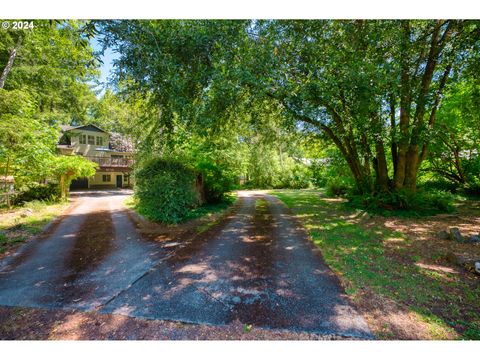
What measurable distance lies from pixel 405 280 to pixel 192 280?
11.9ft

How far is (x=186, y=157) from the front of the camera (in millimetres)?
8703

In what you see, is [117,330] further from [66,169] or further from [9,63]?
[9,63]

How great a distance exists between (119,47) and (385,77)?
6462 mm

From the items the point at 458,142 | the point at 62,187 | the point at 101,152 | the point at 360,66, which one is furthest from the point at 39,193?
the point at 458,142

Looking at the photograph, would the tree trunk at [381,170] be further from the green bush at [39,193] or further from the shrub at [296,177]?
the shrub at [296,177]

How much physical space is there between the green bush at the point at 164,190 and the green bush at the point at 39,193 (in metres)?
9.36

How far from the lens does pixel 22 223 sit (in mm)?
7898

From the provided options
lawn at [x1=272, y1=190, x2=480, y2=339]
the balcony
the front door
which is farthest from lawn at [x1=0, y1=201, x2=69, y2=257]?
the front door

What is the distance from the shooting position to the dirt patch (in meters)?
2.48

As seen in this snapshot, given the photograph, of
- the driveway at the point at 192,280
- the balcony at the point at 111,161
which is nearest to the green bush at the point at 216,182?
the driveway at the point at 192,280

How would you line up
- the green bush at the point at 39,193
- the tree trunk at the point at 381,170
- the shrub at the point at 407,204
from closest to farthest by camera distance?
the shrub at the point at 407,204, the tree trunk at the point at 381,170, the green bush at the point at 39,193

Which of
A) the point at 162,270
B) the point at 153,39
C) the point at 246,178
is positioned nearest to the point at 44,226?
the point at 162,270

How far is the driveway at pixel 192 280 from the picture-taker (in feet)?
9.34
